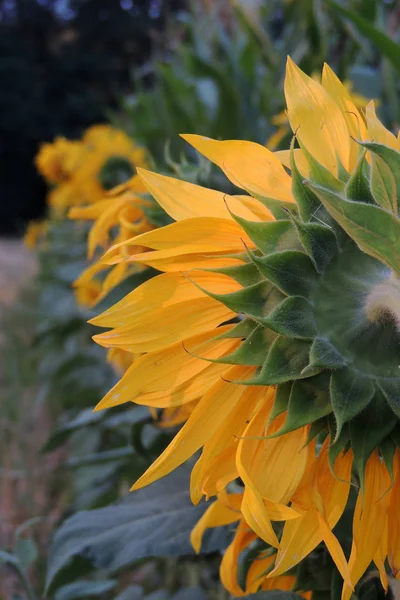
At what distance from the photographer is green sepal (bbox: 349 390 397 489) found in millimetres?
435

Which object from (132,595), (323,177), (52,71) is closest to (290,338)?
(323,177)

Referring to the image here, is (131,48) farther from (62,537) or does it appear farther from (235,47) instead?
(62,537)

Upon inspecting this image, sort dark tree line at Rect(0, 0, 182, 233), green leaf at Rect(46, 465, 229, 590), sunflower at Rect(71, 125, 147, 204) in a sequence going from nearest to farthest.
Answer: green leaf at Rect(46, 465, 229, 590) → sunflower at Rect(71, 125, 147, 204) → dark tree line at Rect(0, 0, 182, 233)

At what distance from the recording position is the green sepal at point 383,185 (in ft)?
1.32

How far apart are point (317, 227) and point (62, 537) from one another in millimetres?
467

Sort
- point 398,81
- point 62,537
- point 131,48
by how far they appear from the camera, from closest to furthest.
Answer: point 62,537
point 398,81
point 131,48

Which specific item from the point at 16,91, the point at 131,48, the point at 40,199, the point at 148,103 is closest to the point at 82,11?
the point at 131,48

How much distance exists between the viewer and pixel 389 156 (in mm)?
394

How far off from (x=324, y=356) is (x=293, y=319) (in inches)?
1.2

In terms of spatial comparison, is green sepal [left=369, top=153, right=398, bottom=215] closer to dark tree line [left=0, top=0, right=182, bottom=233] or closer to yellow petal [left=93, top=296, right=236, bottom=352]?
yellow petal [left=93, top=296, right=236, bottom=352]

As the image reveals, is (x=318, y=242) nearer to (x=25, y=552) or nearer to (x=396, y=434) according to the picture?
(x=396, y=434)

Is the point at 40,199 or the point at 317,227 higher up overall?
the point at 317,227

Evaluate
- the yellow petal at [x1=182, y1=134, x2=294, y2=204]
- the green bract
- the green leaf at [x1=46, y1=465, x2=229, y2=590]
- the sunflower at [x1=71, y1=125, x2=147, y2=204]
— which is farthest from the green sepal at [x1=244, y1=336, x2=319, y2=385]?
the sunflower at [x1=71, y1=125, x2=147, y2=204]

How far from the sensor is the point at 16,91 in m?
14.3
